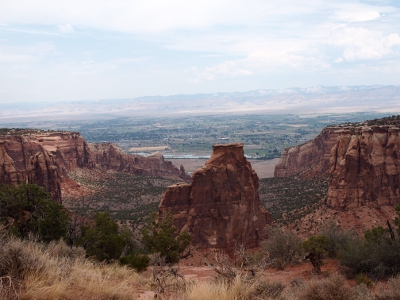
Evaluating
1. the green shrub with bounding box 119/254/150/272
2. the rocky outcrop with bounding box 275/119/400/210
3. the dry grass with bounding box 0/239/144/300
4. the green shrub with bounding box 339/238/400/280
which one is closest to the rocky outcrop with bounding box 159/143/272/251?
the rocky outcrop with bounding box 275/119/400/210

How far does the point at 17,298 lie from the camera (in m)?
8.15

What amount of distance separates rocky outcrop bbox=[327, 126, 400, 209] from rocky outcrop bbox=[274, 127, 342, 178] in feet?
82.3

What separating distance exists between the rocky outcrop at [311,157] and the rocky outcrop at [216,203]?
3246cm

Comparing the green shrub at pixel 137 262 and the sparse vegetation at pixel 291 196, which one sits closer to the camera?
the green shrub at pixel 137 262

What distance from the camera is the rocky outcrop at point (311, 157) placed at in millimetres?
65250

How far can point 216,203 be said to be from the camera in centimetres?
3194

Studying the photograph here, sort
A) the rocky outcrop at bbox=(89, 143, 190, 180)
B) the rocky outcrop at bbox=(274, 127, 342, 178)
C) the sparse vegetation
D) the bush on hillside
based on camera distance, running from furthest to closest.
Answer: the rocky outcrop at bbox=(89, 143, 190, 180)
the rocky outcrop at bbox=(274, 127, 342, 178)
the sparse vegetation
the bush on hillside

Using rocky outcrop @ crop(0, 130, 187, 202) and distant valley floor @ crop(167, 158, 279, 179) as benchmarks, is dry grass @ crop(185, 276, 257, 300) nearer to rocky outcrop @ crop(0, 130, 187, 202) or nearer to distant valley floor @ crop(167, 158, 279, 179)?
rocky outcrop @ crop(0, 130, 187, 202)

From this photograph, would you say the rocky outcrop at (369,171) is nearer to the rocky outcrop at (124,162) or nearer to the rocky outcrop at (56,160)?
the rocky outcrop at (56,160)

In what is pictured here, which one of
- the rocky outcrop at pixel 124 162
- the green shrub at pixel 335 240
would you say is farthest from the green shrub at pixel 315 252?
the rocky outcrop at pixel 124 162

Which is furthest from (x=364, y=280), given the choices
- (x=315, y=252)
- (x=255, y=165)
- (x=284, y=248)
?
(x=255, y=165)

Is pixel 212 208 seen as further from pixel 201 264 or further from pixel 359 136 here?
pixel 359 136

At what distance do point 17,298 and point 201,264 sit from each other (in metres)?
20.3

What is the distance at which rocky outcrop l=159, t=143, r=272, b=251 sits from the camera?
1232 inches
